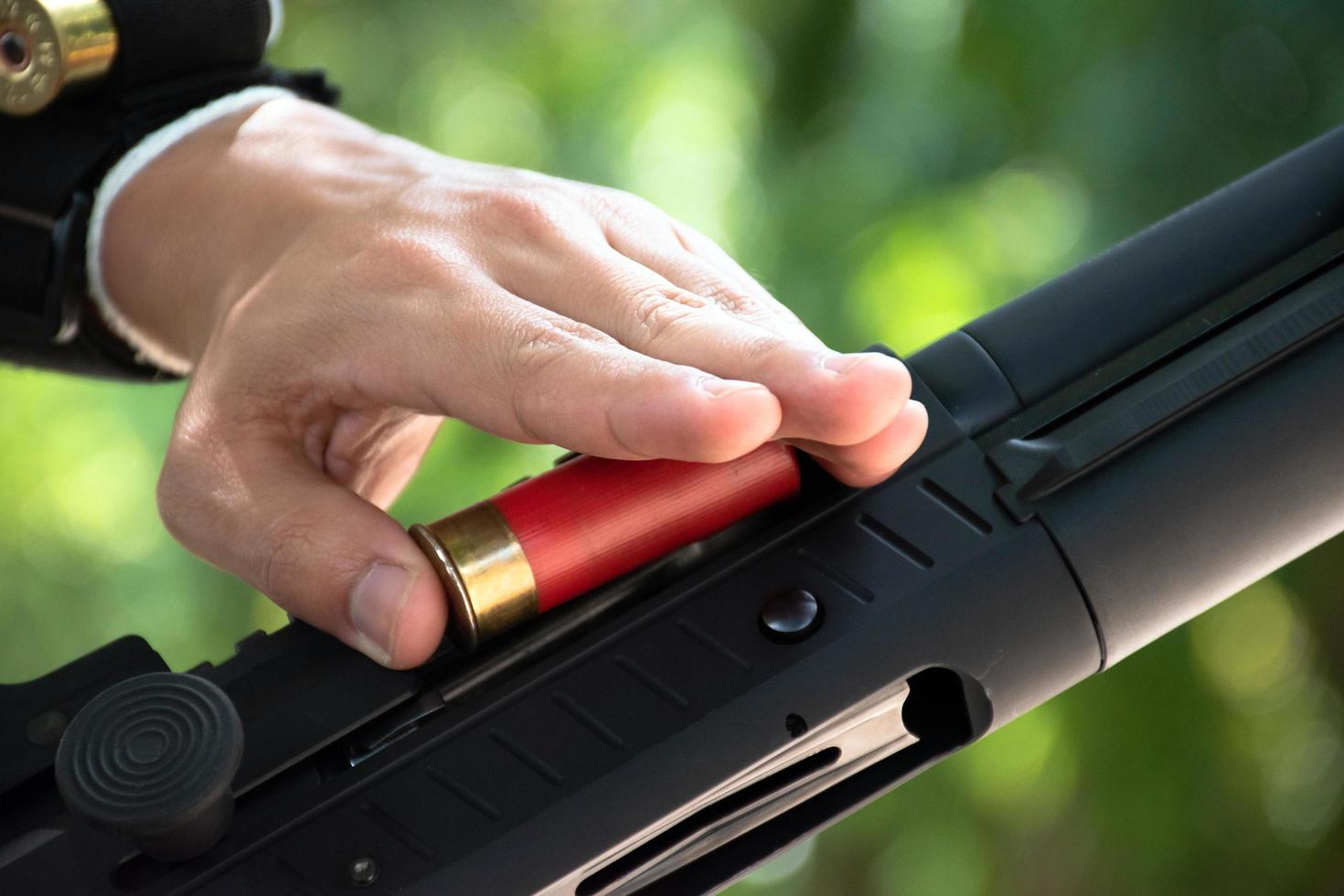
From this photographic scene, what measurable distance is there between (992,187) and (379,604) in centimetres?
92

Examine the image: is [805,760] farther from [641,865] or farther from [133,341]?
[133,341]

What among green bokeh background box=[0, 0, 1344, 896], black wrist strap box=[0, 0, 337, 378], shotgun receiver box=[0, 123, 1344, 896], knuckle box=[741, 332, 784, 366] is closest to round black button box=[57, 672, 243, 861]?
shotgun receiver box=[0, 123, 1344, 896]

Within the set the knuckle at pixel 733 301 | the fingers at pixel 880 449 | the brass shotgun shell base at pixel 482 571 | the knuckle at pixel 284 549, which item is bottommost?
the knuckle at pixel 284 549

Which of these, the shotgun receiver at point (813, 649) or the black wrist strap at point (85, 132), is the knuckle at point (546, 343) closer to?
the shotgun receiver at point (813, 649)

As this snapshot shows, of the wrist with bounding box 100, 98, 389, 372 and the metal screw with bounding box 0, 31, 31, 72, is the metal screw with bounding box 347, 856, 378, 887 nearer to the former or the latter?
the wrist with bounding box 100, 98, 389, 372

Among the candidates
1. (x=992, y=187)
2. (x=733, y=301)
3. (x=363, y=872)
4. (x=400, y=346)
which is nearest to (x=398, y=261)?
Answer: (x=400, y=346)

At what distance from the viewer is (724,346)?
0.48m

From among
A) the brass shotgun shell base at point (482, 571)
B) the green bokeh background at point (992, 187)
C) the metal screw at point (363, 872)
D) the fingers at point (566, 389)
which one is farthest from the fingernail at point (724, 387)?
the green bokeh background at point (992, 187)

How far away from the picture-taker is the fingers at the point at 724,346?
0.44 metres

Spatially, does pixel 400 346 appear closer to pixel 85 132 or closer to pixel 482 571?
pixel 482 571

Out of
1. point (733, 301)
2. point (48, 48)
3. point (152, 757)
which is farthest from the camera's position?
point (48, 48)

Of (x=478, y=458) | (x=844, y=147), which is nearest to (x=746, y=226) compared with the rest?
(x=844, y=147)

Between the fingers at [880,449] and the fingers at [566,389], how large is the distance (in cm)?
6

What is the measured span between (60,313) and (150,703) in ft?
1.28
